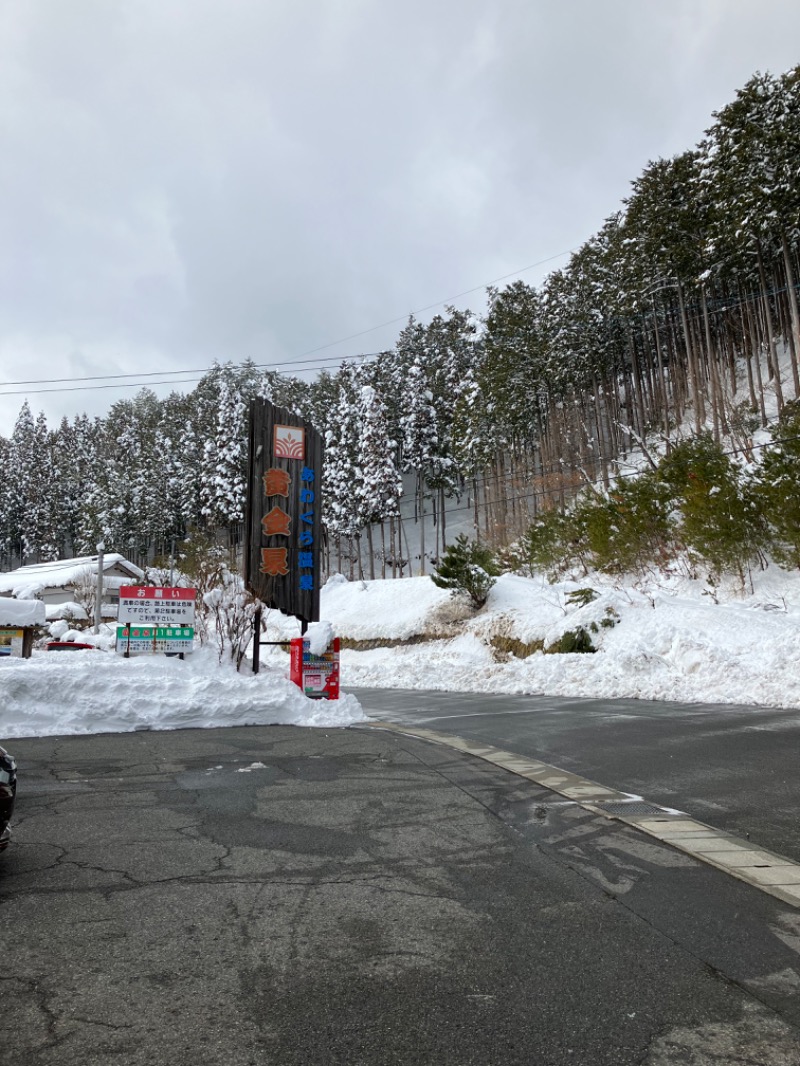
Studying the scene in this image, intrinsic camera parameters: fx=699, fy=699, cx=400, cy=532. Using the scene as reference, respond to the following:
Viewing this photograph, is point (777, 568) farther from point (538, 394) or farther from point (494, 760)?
point (538, 394)

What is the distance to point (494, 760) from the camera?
8484 mm

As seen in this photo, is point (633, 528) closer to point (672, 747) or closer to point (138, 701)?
point (672, 747)

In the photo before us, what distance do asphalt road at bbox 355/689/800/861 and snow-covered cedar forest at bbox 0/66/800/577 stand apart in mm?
10576

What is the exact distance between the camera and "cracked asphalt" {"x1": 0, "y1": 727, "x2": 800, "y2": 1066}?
2.60m

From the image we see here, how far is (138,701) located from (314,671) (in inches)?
139

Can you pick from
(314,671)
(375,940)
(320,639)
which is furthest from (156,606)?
(375,940)

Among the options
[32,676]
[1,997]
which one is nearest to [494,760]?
[1,997]

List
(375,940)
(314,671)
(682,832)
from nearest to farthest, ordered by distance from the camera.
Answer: (375,940) → (682,832) → (314,671)

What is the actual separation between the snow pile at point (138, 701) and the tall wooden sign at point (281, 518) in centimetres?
332

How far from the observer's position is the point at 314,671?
13703 mm

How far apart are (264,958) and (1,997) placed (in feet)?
3.53

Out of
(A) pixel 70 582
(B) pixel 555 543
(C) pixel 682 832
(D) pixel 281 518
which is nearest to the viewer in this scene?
(C) pixel 682 832

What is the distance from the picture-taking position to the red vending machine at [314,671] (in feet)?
44.7

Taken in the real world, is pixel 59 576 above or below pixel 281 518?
above
